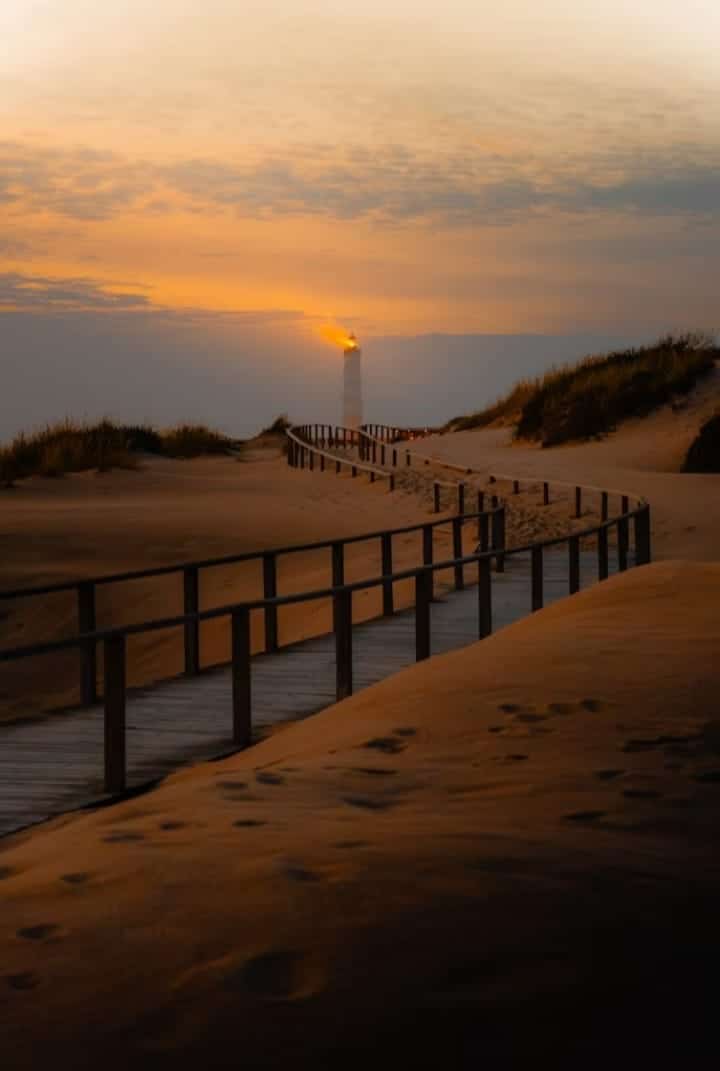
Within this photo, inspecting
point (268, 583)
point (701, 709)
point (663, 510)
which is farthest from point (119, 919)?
point (663, 510)

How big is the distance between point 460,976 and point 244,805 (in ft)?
7.89

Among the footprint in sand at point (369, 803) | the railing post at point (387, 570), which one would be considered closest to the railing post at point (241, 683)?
the footprint in sand at point (369, 803)

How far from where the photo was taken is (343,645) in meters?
11.9

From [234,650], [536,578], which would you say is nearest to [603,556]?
[536,578]

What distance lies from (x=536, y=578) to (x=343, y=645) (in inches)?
207

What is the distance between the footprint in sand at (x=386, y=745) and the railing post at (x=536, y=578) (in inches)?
321

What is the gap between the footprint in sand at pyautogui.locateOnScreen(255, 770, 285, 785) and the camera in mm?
7418

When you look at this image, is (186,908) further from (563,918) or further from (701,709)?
(701,709)

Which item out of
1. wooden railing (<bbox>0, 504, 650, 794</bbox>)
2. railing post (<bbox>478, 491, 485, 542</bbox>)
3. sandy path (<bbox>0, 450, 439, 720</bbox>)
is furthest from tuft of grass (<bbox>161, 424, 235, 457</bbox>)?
wooden railing (<bbox>0, 504, 650, 794</bbox>)

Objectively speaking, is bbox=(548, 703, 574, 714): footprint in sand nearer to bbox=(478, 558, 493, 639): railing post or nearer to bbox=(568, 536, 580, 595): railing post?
bbox=(478, 558, 493, 639): railing post

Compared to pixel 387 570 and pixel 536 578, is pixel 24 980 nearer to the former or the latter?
pixel 536 578

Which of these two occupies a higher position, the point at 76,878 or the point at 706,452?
the point at 76,878

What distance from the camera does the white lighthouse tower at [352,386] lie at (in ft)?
223

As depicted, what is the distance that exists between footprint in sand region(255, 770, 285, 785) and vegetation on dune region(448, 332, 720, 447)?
47.9 meters
